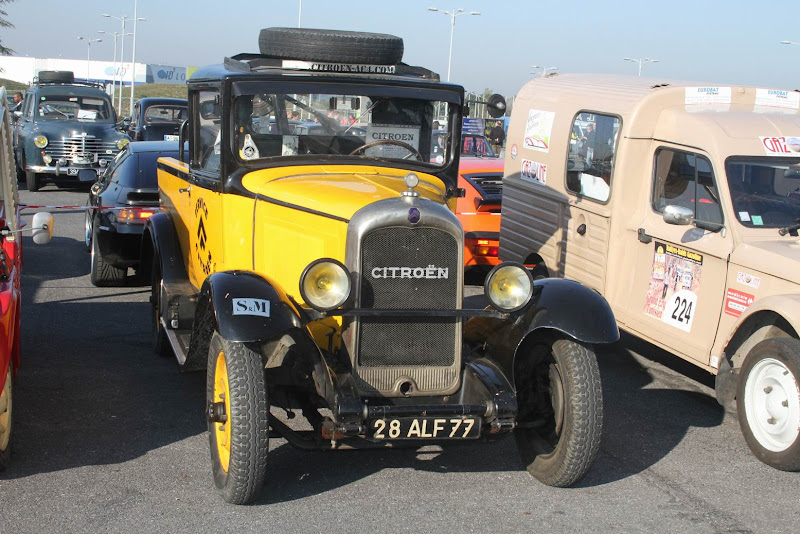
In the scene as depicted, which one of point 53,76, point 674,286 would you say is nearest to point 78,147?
point 53,76

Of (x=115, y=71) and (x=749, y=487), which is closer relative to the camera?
(x=749, y=487)

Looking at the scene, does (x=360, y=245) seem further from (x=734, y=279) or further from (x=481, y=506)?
(x=734, y=279)

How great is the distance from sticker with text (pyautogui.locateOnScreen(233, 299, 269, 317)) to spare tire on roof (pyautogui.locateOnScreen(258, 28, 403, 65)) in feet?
6.01

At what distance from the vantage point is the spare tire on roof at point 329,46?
18.2 feet

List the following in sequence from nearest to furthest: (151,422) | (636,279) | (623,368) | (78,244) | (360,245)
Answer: (360,245), (151,422), (636,279), (623,368), (78,244)

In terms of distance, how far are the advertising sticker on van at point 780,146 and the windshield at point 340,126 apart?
225 centimetres

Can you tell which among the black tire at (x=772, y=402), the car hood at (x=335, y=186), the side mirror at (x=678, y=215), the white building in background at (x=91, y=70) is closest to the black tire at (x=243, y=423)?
the car hood at (x=335, y=186)

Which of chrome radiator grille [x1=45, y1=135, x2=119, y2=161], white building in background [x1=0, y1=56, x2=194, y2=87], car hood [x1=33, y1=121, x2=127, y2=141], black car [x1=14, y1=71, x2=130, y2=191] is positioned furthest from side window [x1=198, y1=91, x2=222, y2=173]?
white building in background [x1=0, y1=56, x2=194, y2=87]

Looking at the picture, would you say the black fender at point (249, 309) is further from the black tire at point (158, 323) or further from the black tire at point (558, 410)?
the black tire at point (158, 323)

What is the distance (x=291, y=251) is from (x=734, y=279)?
2.88m

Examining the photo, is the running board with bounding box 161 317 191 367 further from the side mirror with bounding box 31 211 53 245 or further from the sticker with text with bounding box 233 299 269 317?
the sticker with text with bounding box 233 299 269 317

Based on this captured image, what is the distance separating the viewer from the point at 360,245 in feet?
14.3

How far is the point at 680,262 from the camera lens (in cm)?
641

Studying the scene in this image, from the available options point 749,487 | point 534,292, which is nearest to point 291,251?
point 534,292
